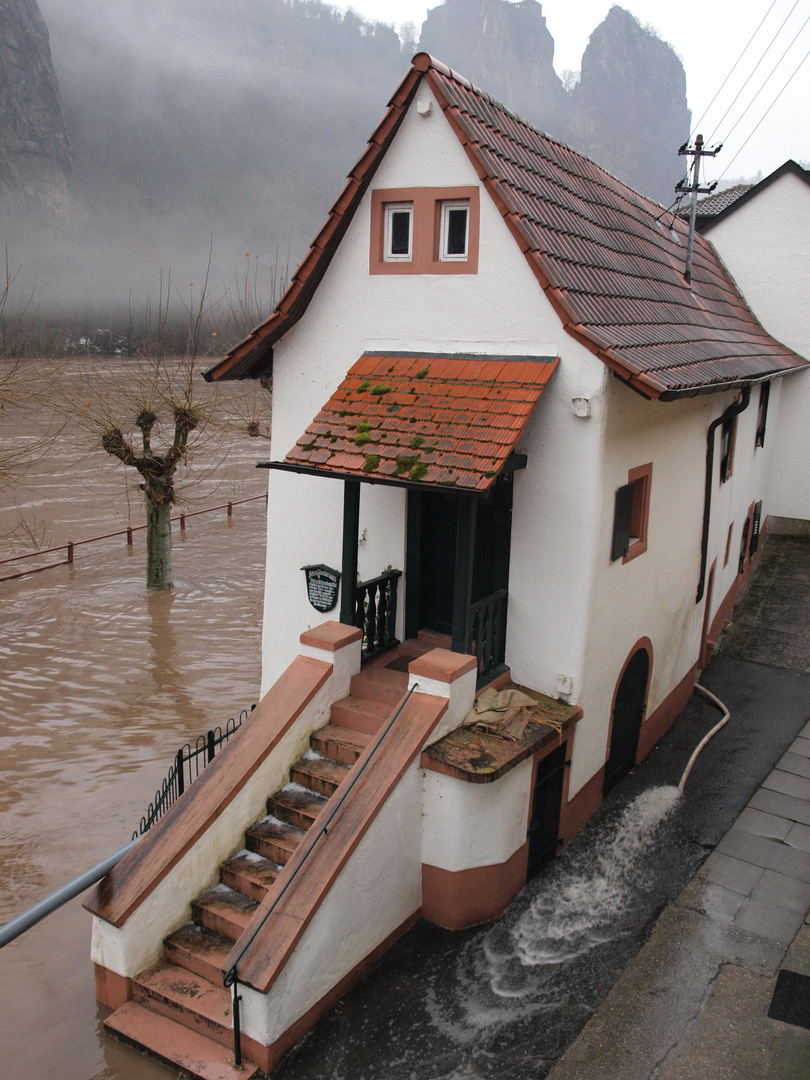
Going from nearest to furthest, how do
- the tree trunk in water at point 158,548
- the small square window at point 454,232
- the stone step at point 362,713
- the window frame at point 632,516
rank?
the stone step at point 362,713, the small square window at point 454,232, the window frame at point 632,516, the tree trunk in water at point 158,548

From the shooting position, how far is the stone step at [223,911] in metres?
7.08

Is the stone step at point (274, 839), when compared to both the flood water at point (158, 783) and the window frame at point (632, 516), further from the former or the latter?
the window frame at point (632, 516)

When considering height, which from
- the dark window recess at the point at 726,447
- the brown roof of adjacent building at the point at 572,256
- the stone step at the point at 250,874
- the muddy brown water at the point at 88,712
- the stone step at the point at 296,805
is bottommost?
the muddy brown water at the point at 88,712

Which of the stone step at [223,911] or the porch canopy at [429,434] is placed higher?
the porch canopy at [429,434]

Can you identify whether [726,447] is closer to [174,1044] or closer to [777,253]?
[777,253]

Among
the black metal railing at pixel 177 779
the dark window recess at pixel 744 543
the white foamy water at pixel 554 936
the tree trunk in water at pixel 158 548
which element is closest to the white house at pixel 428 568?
the white foamy water at pixel 554 936

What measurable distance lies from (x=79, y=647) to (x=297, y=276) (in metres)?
9.97

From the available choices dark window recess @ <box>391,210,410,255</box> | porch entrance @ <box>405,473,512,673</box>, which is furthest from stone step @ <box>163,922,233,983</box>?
dark window recess @ <box>391,210,410,255</box>

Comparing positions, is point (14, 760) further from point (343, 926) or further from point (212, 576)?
point (212, 576)

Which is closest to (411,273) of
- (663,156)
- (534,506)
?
(534,506)

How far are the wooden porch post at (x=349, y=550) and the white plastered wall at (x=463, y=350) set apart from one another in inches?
36.7

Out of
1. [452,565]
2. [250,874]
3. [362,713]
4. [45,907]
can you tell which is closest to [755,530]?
[452,565]

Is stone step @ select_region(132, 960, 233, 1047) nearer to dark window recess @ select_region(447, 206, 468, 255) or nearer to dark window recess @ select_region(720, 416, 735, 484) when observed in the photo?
dark window recess @ select_region(447, 206, 468, 255)

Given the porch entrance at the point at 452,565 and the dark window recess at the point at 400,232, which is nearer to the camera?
the porch entrance at the point at 452,565
